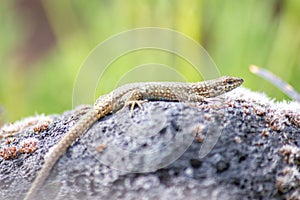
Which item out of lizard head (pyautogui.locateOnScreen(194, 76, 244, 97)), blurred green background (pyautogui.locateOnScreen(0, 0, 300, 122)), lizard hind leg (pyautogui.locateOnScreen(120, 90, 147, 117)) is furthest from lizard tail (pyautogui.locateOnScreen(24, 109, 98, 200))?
blurred green background (pyautogui.locateOnScreen(0, 0, 300, 122))

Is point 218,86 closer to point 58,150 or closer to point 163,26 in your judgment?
point 58,150

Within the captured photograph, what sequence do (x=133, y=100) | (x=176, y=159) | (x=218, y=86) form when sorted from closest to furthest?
(x=176, y=159) → (x=133, y=100) → (x=218, y=86)

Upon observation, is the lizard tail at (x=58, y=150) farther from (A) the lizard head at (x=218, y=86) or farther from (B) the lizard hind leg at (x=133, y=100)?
(A) the lizard head at (x=218, y=86)

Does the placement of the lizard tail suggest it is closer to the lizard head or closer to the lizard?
the lizard

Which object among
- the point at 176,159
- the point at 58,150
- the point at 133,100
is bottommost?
the point at 176,159

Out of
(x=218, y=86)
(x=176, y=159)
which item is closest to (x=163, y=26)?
(x=218, y=86)

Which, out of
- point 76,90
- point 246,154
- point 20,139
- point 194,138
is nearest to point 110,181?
point 194,138

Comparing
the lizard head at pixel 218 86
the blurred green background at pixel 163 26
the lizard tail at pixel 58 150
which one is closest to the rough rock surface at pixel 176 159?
the lizard tail at pixel 58 150
